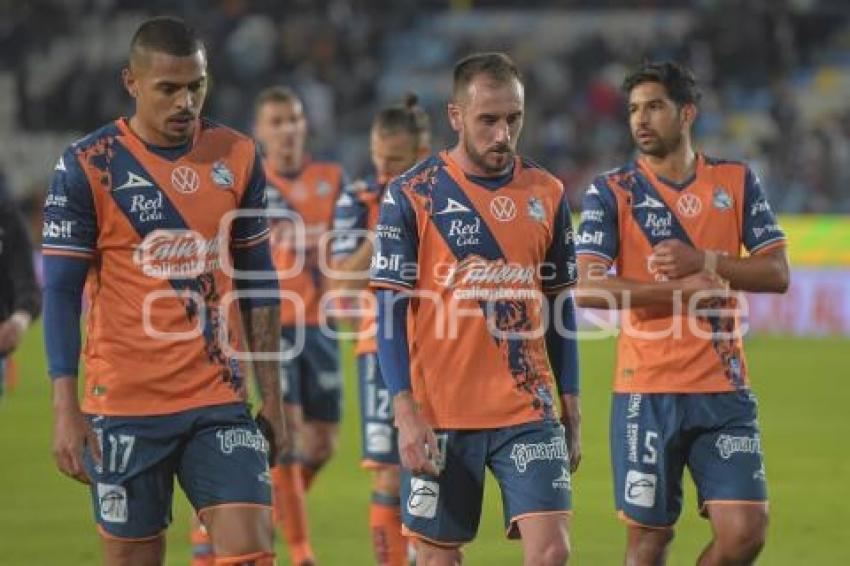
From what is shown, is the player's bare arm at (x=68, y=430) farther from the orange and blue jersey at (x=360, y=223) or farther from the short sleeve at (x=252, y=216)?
the orange and blue jersey at (x=360, y=223)

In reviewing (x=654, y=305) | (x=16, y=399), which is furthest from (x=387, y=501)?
(x=16, y=399)

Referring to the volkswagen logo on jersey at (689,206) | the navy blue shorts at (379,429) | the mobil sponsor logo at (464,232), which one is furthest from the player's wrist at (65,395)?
the navy blue shorts at (379,429)

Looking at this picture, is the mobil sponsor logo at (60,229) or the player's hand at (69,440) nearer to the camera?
the player's hand at (69,440)

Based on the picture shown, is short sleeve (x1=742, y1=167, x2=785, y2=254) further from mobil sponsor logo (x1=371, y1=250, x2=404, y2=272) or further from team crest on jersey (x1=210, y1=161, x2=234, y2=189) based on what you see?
team crest on jersey (x1=210, y1=161, x2=234, y2=189)

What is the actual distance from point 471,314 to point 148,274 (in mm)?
1136

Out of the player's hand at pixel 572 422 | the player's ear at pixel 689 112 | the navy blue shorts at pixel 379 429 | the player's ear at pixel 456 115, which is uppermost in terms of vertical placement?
the player's ear at pixel 689 112

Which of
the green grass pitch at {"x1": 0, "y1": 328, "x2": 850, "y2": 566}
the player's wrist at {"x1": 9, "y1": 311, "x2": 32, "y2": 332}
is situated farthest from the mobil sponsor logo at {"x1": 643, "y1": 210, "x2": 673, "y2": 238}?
the player's wrist at {"x1": 9, "y1": 311, "x2": 32, "y2": 332}

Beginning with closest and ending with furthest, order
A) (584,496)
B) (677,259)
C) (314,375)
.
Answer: (677,259) → (314,375) → (584,496)

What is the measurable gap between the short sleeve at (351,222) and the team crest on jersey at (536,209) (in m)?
2.75

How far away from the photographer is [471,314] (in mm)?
5902

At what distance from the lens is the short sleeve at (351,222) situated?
8727 mm

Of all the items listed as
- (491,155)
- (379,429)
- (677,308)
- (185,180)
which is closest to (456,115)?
(491,155)

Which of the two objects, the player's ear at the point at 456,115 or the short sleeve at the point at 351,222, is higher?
the player's ear at the point at 456,115

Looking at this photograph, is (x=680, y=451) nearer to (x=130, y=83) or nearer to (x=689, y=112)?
(x=689, y=112)
